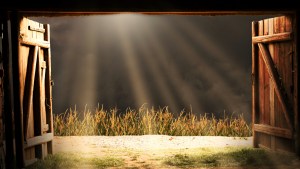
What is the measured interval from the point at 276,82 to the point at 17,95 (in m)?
4.40

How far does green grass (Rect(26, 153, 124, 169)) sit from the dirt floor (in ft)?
0.80

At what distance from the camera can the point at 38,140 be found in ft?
25.6

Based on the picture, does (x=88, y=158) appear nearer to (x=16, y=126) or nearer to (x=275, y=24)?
(x=16, y=126)

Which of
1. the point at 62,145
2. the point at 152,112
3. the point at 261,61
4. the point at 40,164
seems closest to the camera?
the point at 40,164

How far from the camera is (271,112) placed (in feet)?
27.7

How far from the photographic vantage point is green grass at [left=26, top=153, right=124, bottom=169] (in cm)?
723

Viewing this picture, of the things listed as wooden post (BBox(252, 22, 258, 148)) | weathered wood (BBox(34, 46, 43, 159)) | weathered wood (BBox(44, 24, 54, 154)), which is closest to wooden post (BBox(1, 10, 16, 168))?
weathered wood (BBox(34, 46, 43, 159))

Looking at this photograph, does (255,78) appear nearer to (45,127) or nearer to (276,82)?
(276,82)

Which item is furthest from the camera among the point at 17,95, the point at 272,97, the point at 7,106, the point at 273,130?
the point at 272,97

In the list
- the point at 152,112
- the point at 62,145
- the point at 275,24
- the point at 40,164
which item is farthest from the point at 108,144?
the point at 275,24

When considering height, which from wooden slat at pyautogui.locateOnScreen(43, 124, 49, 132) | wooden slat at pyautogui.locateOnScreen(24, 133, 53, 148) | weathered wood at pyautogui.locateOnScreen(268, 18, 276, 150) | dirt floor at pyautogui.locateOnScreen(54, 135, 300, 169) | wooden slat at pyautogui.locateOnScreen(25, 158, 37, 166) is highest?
weathered wood at pyautogui.locateOnScreen(268, 18, 276, 150)

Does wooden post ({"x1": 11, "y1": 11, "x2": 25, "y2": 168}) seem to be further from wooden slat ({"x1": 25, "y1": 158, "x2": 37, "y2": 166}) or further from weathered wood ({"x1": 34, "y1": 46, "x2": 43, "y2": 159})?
weathered wood ({"x1": 34, "y1": 46, "x2": 43, "y2": 159})

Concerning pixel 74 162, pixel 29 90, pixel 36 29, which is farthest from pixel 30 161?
pixel 36 29
